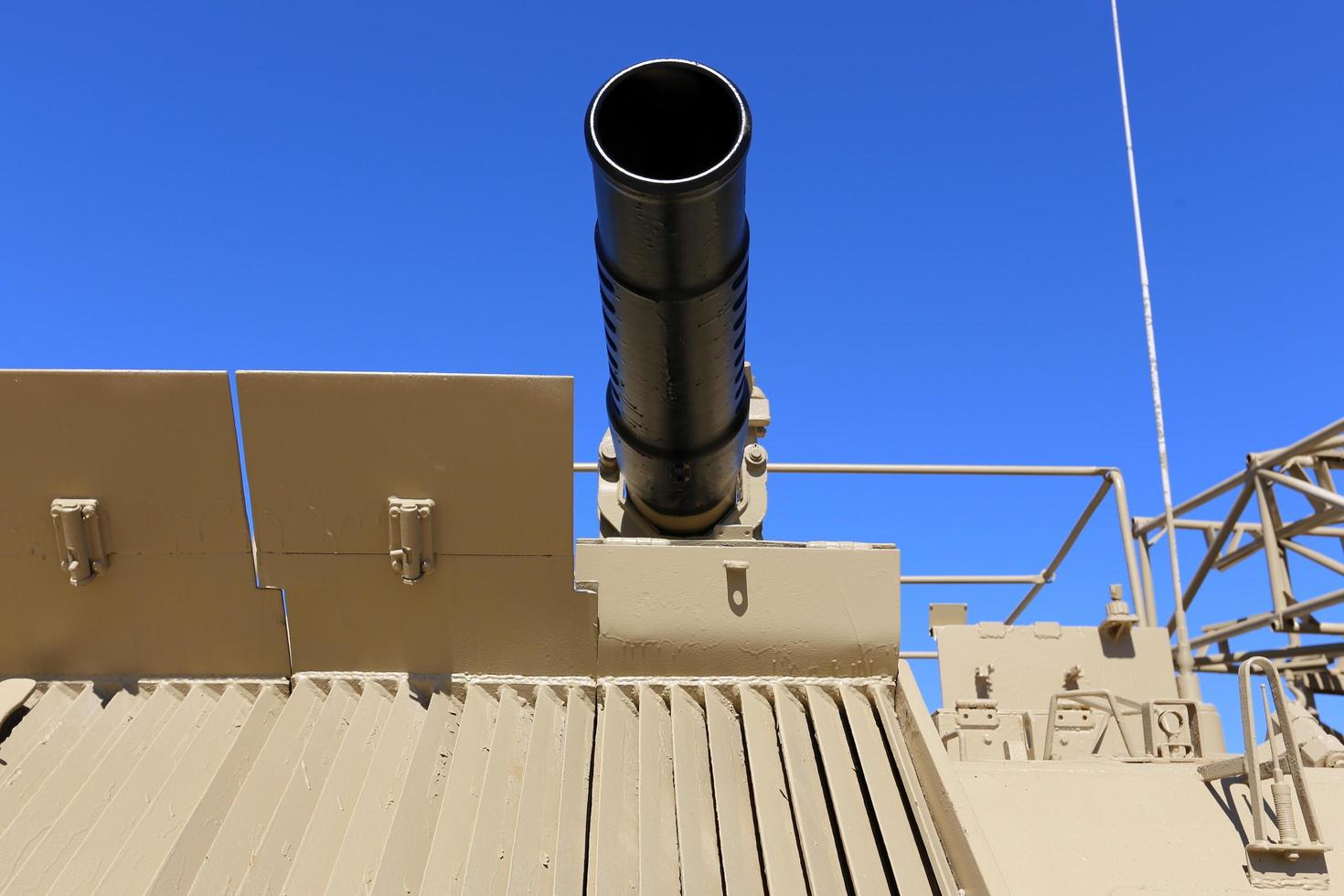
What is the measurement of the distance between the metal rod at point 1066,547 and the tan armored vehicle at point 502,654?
4458 mm

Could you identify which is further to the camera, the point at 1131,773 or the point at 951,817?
the point at 1131,773

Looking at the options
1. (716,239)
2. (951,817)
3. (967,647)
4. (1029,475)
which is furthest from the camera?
(1029,475)

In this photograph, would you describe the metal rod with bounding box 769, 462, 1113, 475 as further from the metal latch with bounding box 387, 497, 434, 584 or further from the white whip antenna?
the metal latch with bounding box 387, 497, 434, 584

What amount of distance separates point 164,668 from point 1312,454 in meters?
8.42

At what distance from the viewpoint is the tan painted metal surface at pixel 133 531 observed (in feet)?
11.2

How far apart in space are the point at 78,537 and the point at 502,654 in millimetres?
1318

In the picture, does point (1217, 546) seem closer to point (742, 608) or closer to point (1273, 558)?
point (1273, 558)

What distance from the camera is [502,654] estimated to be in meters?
3.54

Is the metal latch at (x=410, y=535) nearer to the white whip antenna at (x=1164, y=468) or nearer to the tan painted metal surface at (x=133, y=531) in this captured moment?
the tan painted metal surface at (x=133, y=531)

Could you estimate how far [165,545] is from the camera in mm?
3525

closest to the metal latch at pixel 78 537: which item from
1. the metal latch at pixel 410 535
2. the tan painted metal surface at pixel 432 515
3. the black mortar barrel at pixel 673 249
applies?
the tan painted metal surface at pixel 432 515

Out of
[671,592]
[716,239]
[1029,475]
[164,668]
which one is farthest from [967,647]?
[164,668]

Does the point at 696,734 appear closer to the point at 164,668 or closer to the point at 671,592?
the point at 671,592

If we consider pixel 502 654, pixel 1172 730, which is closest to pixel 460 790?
pixel 502 654
